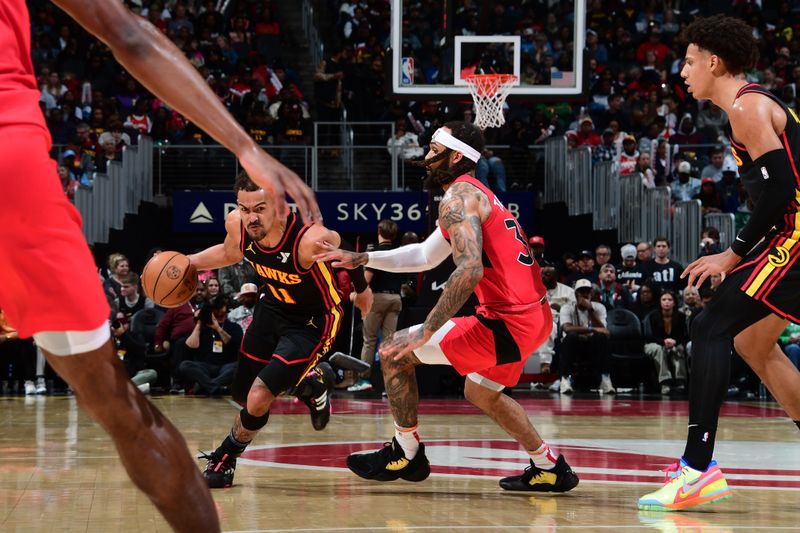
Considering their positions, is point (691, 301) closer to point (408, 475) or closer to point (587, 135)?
point (587, 135)

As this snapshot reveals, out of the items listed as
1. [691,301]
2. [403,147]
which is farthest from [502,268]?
[403,147]

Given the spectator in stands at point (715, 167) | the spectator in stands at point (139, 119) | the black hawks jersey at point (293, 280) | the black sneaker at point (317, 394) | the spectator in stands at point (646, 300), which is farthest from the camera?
the spectator in stands at point (139, 119)

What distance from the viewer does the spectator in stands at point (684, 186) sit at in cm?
1769

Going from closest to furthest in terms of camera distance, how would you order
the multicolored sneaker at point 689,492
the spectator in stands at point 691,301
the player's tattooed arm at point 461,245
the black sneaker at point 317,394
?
the multicolored sneaker at point 689,492 < the player's tattooed arm at point 461,245 < the black sneaker at point 317,394 < the spectator in stands at point 691,301

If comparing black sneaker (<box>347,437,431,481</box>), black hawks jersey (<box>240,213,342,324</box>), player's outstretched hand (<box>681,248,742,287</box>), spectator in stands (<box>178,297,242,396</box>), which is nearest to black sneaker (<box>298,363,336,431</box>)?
black hawks jersey (<box>240,213,342,324</box>)

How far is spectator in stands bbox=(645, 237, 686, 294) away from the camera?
15.2 m

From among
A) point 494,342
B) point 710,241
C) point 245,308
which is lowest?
point 245,308

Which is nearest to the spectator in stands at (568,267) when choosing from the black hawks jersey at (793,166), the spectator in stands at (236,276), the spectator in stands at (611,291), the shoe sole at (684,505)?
the spectator in stands at (611,291)

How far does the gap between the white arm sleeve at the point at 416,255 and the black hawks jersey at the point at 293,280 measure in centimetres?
70

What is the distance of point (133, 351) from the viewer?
546 inches

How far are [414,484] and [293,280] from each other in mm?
1425

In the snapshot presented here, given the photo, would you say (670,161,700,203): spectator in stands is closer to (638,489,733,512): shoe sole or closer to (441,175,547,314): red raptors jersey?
(441,175,547,314): red raptors jersey

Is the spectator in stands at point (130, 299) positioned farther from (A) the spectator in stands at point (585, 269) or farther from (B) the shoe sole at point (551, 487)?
(B) the shoe sole at point (551, 487)

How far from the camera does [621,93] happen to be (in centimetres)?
2145
